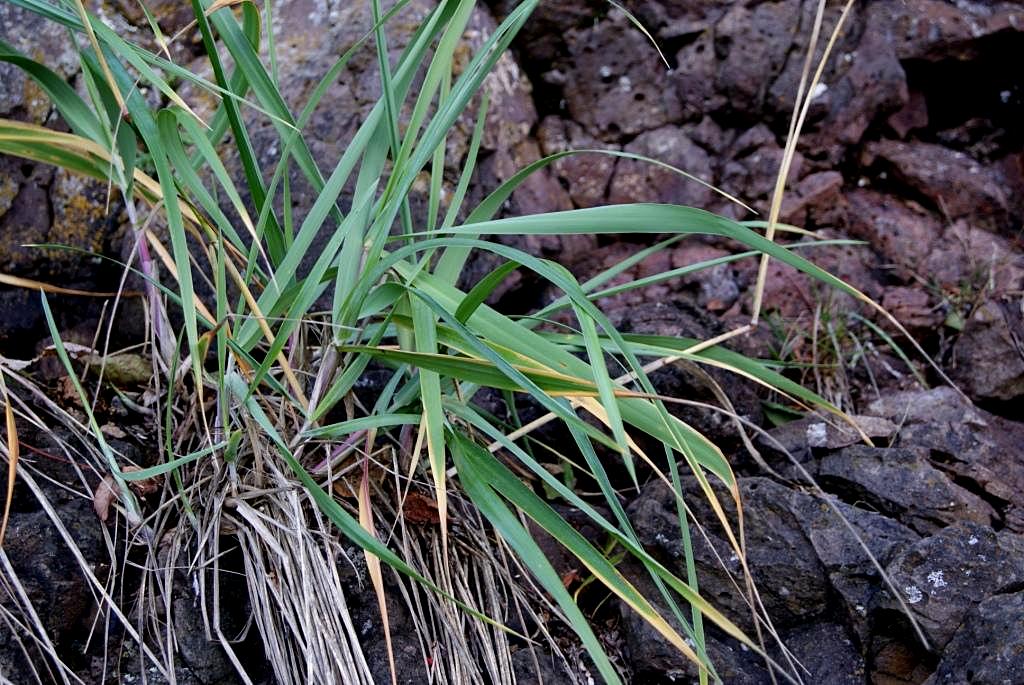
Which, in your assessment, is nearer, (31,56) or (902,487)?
(902,487)

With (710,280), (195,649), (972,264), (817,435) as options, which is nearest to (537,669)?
(195,649)

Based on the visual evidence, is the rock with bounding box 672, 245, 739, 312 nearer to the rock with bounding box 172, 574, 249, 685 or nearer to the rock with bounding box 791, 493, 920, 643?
the rock with bounding box 791, 493, 920, 643

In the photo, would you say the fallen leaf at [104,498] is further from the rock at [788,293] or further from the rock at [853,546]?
the rock at [788,293]

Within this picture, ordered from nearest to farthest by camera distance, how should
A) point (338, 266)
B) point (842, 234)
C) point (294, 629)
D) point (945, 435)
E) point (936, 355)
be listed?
point (294, 629), point (338, 266), point (945, 435), point (936, 355), point (842, 234)

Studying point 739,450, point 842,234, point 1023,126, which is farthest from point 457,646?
point 1023,126

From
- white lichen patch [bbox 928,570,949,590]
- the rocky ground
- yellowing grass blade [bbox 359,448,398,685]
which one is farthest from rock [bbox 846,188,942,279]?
yellowing grass blade [bbox 359,448,398,685]

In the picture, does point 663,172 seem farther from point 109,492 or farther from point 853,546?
point 109,492

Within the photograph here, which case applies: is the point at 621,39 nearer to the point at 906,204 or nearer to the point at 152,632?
the point at 906,204
